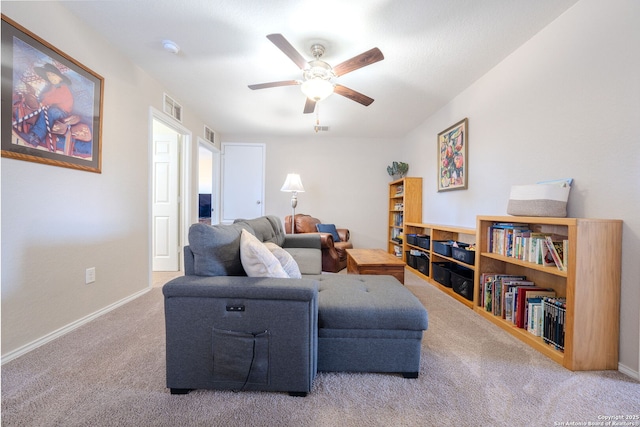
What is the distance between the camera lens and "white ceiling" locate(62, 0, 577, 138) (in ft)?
5.77

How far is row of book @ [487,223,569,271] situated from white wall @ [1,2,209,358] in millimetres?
3457

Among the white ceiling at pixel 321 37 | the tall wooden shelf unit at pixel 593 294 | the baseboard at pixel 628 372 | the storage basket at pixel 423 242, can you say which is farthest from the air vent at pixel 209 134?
the baseboard at pixel 628 372

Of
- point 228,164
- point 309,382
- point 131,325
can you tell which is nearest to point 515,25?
point 309,382

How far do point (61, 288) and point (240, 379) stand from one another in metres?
1.66

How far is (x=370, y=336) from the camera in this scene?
135 cm

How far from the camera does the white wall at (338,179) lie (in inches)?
192

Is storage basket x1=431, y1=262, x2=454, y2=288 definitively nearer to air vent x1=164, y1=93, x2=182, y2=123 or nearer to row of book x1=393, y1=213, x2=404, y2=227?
row of book x1=393, y1=213, x2=404, y2=227

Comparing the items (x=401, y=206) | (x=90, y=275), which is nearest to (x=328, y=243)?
(x=401, y=206)

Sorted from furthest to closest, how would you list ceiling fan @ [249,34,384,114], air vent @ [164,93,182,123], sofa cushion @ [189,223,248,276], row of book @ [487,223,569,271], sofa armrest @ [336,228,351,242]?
1. sofa armrest @ [336,228,351,242]
2. air vent @ [164,93,182,123]
3. ceiling fan @ [249,34,384,114]
4. row of book @ [487,223,569,271]
5. sofa cushion @ [189,223,248,276]

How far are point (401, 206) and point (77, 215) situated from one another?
14.0 ft

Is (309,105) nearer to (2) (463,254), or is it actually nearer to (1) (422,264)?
(2) (463,254)

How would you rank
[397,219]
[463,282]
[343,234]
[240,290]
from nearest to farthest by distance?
[240,290], [463,282], [343,234], [397,219]

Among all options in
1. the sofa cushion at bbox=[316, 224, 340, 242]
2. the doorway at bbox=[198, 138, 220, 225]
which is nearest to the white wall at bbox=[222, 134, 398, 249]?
the doorway at bbox=[198, 138, 220, 225]

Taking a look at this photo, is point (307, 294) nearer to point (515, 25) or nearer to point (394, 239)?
point (515, 25)
